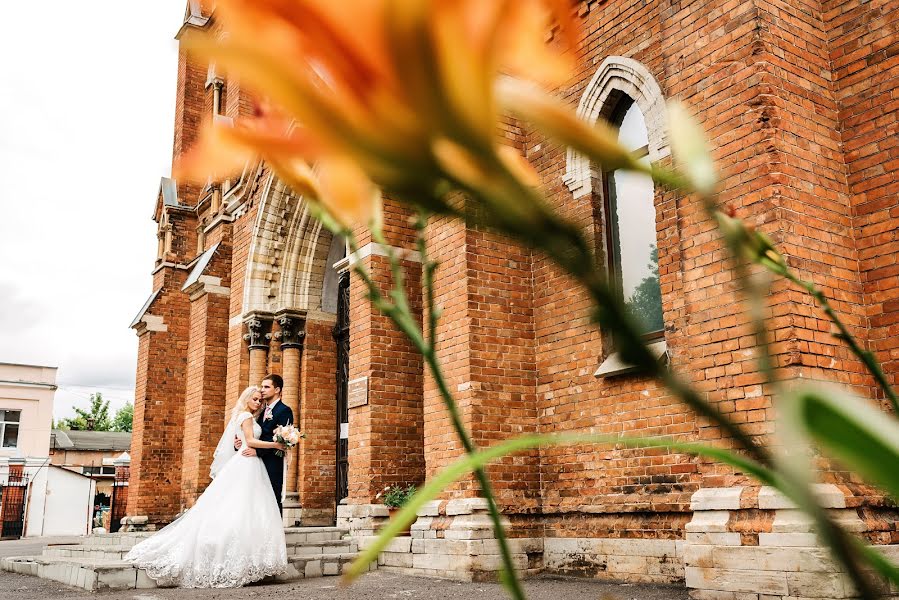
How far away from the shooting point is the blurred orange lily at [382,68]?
1.03 feet

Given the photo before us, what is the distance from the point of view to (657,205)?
7.18 metres

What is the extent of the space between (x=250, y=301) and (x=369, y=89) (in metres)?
13.1

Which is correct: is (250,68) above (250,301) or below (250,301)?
below

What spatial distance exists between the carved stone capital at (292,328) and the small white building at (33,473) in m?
24.6

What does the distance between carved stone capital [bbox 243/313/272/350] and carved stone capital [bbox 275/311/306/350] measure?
223mm

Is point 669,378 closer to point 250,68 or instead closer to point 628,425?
point 250,68

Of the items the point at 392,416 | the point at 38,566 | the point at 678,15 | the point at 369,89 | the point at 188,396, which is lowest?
the point at 38,566

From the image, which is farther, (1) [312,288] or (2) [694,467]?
(1) [312,288]

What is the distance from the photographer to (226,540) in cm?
770

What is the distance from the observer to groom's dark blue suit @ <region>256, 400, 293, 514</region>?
8367 mm

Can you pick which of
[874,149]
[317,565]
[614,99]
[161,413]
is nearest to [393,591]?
[317,565]

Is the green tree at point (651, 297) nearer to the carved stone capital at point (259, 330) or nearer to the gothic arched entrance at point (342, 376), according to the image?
the gothic arched entrance at point (342, 376)

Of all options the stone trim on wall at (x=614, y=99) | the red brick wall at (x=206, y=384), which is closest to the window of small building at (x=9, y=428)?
the red brick wall at (x=206, y=384)

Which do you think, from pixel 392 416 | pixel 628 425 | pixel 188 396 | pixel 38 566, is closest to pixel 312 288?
pixel 188 396
